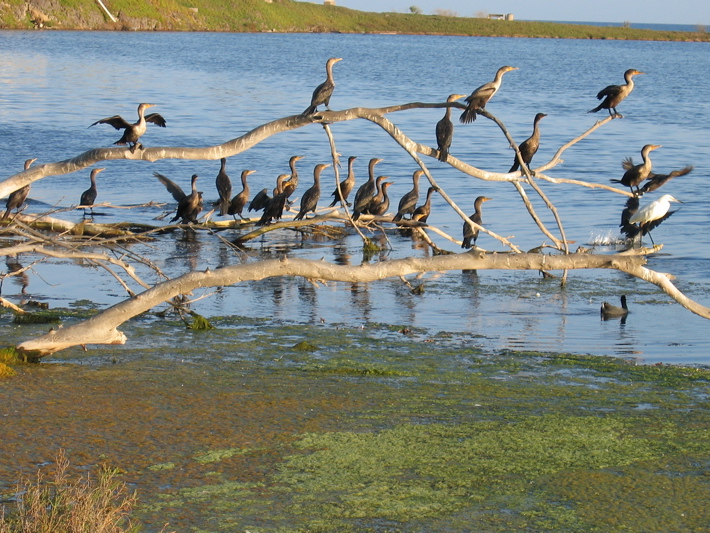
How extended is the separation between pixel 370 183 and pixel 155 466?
7.94 metres

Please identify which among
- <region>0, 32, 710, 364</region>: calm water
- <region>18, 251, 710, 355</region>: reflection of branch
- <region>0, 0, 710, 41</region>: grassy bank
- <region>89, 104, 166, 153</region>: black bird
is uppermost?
<region>0, 0, 710, 41</region>: grassy bank

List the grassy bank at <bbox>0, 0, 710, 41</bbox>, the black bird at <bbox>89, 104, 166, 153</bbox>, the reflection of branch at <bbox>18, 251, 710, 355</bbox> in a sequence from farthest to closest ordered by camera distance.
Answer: the grassy bank at <bbox>0, 0, 710, 41</bbox>
the black bird at <bbox>89, 104, 166, 153</bbox>
the reflection of branch at <bbox>18, 251, 710, 355</bbox>

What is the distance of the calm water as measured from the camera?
8.91 meters

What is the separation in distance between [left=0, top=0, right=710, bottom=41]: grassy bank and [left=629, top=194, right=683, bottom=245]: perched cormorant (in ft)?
209

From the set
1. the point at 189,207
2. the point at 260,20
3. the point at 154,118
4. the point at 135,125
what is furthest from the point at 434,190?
the point at 260,20

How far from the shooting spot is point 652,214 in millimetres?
10398

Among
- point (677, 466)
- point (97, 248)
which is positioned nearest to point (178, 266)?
point (97, 248)

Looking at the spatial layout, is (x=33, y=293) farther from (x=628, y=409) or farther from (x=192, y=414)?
(x=628, y=409)

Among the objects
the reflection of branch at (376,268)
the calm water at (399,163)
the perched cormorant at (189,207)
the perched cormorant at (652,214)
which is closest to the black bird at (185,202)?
the perched cormorant at (189,207)

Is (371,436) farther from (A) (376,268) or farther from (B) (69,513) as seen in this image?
(B) (69,513)

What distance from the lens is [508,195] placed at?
17188mm

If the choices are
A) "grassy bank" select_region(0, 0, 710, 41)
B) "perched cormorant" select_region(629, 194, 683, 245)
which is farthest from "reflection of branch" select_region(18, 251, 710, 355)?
"grassy bank" select_region(0, 0, 710, 41)

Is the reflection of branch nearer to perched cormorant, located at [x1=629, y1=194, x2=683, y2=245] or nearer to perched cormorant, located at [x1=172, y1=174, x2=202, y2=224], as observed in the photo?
perched cormorant, located at [x1=629, y1=194, x2=683, y2=245]

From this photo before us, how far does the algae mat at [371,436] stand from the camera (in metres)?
4.00
